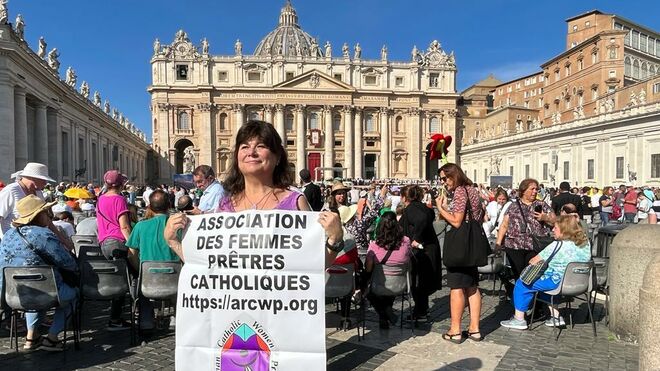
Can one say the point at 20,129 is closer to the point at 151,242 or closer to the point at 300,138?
the point at 151,242

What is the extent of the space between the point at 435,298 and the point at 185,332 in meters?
6.11

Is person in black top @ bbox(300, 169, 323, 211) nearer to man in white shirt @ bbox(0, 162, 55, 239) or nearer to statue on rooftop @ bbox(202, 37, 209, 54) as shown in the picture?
man in white shirt @ bbox(0, 162, 55, 239)

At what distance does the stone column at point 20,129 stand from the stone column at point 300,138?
146ft

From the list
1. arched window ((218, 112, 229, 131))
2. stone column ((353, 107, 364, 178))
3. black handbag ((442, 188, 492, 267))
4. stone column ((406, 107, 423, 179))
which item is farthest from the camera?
stone column ((406, 107, 423, 179))

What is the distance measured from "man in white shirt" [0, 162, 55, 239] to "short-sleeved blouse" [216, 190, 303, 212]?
4901mm

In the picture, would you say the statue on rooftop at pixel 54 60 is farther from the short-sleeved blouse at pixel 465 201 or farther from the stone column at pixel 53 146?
the short-sleeved blouse at pixel 465 201

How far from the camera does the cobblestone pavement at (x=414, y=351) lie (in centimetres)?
478

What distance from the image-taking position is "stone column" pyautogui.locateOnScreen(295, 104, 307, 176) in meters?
65.4

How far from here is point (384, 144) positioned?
6844cm

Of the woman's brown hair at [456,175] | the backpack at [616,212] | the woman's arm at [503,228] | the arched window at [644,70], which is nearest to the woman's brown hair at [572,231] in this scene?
the woman's arm at [503,228]

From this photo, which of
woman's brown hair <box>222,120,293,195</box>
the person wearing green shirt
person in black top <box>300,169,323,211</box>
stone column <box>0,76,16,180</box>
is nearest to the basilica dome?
stone column <box>0,76,16,180</box>

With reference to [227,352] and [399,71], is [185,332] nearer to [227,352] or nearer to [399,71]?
[227,352]

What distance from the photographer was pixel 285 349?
236 cm

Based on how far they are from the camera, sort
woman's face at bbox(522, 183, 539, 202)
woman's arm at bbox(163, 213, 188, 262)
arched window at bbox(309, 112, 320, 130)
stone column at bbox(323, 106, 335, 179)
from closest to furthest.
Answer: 1. woman's arm at bbox(163, 213, 188, 262)
2. woman's face at bbox(522, 183, 539, 202)
3. stone column at bbox(323, 106, 335, 179)
4. arched window at bbox(309, 112, 320, 130)
